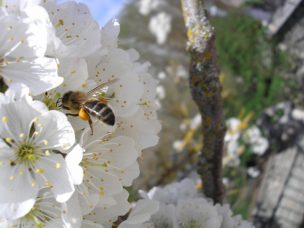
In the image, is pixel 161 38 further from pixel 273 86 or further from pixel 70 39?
pixel 70 39

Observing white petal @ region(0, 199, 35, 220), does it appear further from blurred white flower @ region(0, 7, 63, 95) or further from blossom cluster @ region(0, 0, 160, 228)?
blurred white flower @ region(0, 7, 63, 95)

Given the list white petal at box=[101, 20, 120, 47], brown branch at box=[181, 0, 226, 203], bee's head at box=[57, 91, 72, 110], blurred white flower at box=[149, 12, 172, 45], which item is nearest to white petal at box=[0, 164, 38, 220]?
bee's head at box=[57, 91, 72, 110]

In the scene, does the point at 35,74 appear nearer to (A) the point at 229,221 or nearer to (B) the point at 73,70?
(B) the point at 73,70

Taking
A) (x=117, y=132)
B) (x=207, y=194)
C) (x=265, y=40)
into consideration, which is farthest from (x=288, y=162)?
(x=117, y=132)

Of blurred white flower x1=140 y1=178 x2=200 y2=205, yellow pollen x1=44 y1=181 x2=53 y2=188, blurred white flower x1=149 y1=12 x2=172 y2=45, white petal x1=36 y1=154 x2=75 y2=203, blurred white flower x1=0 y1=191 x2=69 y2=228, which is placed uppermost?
white petal x1=36 y1=154 x2=75 y2=203

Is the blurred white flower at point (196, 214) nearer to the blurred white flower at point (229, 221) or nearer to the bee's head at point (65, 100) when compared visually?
the blurred white flower at point (229, 221)

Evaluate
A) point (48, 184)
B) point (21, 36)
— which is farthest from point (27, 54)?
point (48, 184)

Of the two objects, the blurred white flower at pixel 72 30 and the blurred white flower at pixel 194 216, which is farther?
the blurred white flower at pixel 194 216

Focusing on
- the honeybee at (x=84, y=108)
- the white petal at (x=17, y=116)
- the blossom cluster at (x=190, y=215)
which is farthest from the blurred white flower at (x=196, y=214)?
the white petal at (x=17, y=116)

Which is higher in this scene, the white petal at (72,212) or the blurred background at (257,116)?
the white petal at (72,212)
